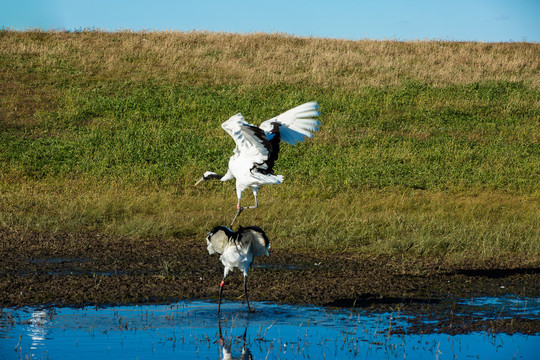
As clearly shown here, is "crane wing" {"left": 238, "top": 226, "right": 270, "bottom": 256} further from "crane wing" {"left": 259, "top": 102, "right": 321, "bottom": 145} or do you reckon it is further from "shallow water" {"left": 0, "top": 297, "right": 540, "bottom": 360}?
"crane wing" {"left": 259, "top": 102, "right": 321, "bottom": 145}

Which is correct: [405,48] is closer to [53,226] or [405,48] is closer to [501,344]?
[53,226]

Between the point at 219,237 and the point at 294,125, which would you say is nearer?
the point at 219,237

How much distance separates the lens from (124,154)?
20234mm

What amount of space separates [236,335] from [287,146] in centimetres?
1481

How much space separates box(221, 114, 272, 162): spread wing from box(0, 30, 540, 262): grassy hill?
6.25 ft

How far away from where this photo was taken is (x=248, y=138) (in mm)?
9859

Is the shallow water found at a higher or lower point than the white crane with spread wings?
Result: lower

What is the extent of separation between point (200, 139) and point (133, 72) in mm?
8045

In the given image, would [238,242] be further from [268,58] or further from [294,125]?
[268,58]

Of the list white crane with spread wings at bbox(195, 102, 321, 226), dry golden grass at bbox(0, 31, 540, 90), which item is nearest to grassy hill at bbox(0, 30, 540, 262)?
dry golden grass at bbox(0, 31, 540, 90)

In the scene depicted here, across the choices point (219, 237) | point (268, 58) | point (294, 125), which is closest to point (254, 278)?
point (219, 237)

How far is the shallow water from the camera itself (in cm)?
634

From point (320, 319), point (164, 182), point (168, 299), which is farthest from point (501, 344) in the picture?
point (164, 182)

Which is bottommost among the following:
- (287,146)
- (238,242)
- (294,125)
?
(238,242)
